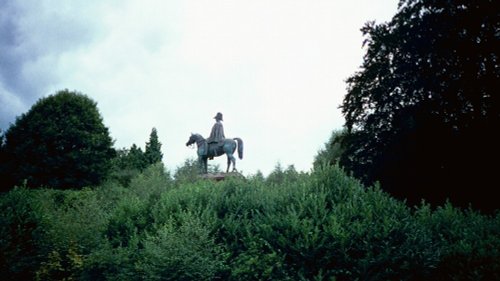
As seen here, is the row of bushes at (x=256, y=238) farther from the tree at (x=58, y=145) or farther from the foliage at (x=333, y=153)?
the tree at (x=58, y=145)

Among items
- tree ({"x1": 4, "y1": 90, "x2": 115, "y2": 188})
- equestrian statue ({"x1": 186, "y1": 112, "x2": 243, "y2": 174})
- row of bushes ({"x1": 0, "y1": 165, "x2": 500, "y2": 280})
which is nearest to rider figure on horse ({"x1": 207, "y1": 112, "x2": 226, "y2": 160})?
equestrian statue ({"x1": 186, "y1": 112, "x2": 243, "y2": 174})

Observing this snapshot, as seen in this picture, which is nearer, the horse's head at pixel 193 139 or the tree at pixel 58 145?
the horse's head at pixel 193 139

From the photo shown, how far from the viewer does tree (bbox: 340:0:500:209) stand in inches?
699

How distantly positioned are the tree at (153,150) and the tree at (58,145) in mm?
18308

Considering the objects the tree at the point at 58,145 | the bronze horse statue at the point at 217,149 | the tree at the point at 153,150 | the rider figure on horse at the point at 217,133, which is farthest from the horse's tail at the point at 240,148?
the tree at the point at 153,150

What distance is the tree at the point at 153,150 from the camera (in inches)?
2475

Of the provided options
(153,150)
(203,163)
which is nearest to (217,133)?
A: (203,163)

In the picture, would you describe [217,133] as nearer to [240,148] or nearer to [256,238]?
[240,148]

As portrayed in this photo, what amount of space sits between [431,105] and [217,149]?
40.7ft

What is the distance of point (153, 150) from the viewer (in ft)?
209

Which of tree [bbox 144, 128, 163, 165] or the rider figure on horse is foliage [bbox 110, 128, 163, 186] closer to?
tree [bbox 144, 128, 163, 165]

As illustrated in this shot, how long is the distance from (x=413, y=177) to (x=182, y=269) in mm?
13720

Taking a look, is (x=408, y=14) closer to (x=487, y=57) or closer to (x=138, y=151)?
(x=487, y=57)

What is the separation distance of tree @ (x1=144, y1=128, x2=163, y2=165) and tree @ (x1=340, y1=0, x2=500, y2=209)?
153 ft
